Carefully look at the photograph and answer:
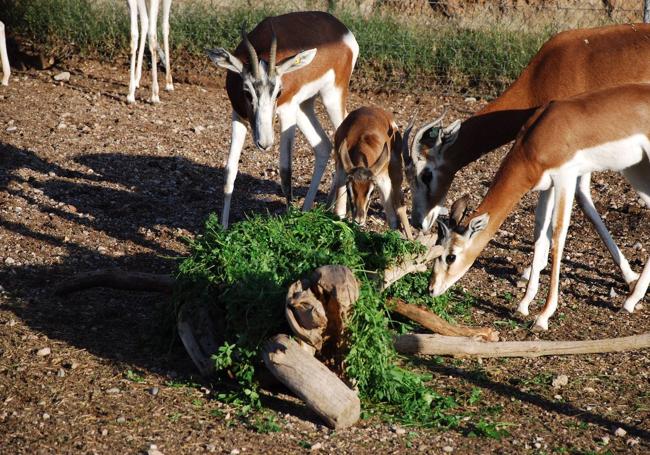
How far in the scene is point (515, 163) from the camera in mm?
6695

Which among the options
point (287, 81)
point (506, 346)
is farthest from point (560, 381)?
point (287, 81)

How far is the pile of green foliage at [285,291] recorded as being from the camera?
5.17 meters

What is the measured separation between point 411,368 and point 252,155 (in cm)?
497

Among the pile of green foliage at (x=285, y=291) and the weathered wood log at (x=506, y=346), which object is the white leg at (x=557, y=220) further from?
the pile of green foliage at (x=285, y=291)

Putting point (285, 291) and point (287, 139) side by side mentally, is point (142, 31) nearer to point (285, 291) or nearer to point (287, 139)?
point (287, 139)

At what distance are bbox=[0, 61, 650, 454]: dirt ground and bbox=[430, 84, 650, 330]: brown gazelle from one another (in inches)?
23.4

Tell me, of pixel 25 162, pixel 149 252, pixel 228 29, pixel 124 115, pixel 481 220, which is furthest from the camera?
pixel 228 29

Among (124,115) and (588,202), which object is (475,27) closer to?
(124,115)

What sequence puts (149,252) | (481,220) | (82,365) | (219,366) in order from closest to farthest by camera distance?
1. (219,366)
2. (82,365)
3. (481,220)
4. (149,252)

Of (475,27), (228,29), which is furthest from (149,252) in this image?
(475,27)

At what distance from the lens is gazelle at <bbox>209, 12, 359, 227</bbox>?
764 centimetres

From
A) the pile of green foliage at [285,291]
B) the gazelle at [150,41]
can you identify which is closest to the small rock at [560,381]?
the pile of green foliage at [285,291]

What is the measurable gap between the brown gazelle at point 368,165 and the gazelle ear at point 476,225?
104 cm

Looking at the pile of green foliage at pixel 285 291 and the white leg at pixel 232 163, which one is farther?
the white leg at pixel 232 163
